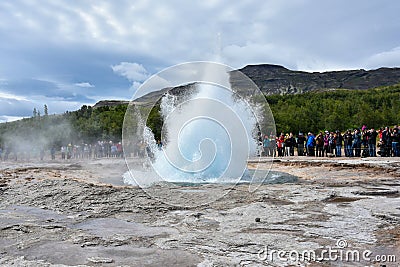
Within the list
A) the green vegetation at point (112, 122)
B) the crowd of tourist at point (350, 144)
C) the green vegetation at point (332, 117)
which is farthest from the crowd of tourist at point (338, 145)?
the green vegetation at point (332, 117)

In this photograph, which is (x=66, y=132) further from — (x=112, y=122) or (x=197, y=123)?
(x=197, y=123)

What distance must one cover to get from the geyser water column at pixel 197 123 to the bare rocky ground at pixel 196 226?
3.44 ft

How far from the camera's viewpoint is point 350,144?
2039cm

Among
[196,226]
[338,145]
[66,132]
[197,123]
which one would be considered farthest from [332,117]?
[196,226]

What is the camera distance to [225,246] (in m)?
→ 4.89

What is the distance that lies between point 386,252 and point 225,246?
1.95m

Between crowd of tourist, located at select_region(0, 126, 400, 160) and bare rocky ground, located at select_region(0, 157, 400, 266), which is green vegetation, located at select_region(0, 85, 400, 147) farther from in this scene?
bare rocky ground, located at select_region(0, 157, 400, 266)

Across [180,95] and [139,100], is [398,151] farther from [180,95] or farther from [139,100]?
[139,100]

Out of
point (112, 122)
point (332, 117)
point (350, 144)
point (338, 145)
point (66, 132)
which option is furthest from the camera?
point (332, 117)

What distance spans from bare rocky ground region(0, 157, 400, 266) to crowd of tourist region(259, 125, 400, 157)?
723 centimetres

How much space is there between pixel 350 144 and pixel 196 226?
54.4ft

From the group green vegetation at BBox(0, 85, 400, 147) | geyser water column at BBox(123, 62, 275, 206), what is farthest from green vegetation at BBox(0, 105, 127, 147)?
geyser water column at BBox(123, 62, 275, 206)

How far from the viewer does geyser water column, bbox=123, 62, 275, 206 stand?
8352 millimetres

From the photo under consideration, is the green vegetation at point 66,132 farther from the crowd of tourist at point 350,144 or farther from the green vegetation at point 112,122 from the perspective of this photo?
the crowd of tourist at point 350,144
